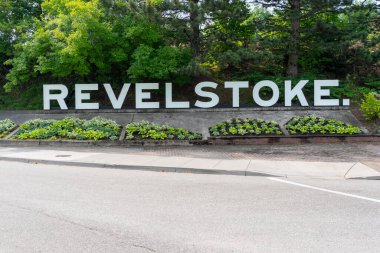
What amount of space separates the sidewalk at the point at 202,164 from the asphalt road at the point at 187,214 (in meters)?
0.79

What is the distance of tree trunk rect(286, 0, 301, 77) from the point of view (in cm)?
2273

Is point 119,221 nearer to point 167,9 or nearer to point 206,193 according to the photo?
point 206,193

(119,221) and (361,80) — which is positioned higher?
(361,80)

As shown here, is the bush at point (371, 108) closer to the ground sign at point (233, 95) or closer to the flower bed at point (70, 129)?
the ground sign at point (233, 95)

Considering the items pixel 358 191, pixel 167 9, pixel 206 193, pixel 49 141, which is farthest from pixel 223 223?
pixel 167 9

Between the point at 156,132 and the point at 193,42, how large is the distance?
23.9 feet

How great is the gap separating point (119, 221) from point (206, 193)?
8.53 ft

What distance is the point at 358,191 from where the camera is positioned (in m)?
8.54

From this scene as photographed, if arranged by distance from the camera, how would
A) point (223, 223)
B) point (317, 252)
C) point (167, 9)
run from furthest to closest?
point (167, 9) < point (223, 223) < point (317, 252)

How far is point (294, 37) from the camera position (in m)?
23.3

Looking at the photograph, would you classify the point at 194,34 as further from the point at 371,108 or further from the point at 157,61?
the point at 371,108

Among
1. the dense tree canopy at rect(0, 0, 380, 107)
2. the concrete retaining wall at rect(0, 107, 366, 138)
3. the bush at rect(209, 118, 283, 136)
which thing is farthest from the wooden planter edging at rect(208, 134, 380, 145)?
the dense tree canopy at rect(0, 0, 380, 107)

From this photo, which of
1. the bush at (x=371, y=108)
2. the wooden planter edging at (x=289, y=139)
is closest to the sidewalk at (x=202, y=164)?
the wooden planter edging at (x=289, y=139)

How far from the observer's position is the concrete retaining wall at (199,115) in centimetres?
1942
